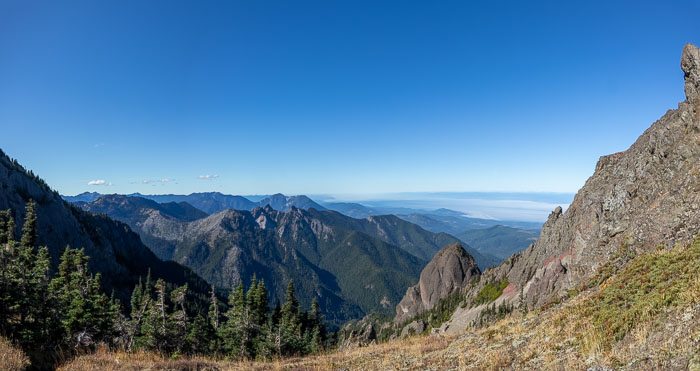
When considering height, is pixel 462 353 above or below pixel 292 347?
above

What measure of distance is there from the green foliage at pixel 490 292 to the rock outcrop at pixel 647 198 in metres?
29.6

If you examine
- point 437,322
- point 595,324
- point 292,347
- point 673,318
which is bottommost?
point 437,322

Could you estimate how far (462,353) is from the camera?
46.2 ft

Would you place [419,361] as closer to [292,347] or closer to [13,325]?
[292,347]

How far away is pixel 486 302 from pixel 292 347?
8393 centimetres

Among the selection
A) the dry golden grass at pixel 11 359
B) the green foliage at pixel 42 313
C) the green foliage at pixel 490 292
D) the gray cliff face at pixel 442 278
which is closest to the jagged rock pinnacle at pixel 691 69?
the dry golden grass at pixel 11 359

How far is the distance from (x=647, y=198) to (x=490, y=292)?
79271 mm

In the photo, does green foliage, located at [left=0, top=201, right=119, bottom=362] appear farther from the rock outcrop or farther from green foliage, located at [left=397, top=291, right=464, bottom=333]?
green foliage, located at [left=397, top=291, right=464, bottom=333]

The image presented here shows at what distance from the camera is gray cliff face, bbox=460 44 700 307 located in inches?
883

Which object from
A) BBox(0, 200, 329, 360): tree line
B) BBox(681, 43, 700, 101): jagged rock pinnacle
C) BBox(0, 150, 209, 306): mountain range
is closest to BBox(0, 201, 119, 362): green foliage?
BBox(0, 200, 329, 360): tree line

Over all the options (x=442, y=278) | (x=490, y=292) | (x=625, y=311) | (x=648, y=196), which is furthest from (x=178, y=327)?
(x=442, y=278)

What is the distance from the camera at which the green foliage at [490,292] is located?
97125 millimetres

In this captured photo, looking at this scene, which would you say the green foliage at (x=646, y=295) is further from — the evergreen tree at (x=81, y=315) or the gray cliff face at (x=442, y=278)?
the gray cliff face at (x=442, y=278)

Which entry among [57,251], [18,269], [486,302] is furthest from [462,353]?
[57,251]
